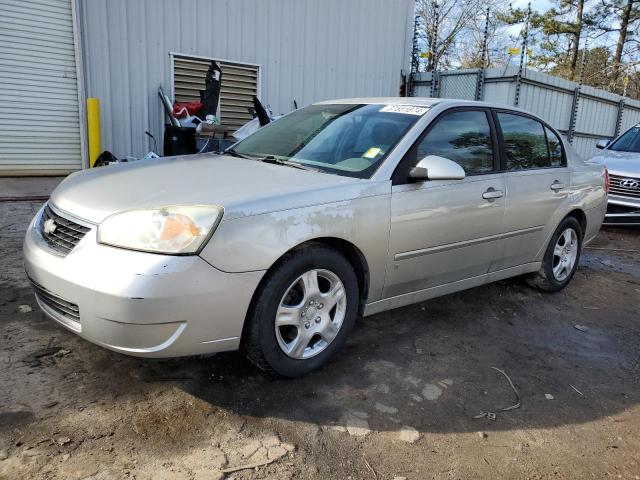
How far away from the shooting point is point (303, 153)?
3.54 metres

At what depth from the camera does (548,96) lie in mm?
13156

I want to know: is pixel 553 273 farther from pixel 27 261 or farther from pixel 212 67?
pixel 212 67

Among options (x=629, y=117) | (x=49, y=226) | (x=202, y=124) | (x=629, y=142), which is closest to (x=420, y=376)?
(x=49, y=226)

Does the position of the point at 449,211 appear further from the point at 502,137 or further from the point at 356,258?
the point at 502,137

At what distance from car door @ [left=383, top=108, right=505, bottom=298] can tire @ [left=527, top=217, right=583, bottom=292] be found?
38.6 inches

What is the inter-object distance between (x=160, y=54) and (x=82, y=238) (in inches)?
265

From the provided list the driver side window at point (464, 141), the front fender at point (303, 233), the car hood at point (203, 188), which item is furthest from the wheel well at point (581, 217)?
the car hood at point (203, 188)

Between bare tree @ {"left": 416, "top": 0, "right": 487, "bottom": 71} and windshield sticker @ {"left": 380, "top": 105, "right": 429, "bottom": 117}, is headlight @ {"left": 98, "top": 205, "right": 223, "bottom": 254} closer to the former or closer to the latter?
windshield sticker @ {"left": 380, "top": 105, "right": 429, "bottom": 117}

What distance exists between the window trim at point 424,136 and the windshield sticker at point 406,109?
0.10 metres

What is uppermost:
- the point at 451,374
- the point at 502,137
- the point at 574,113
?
the point at 574,113

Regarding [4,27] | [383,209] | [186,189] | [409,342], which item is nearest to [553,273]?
[409,342]

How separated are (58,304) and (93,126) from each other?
597 centimetres

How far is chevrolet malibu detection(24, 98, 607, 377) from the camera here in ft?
7.99

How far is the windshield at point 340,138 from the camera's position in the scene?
3334mm
